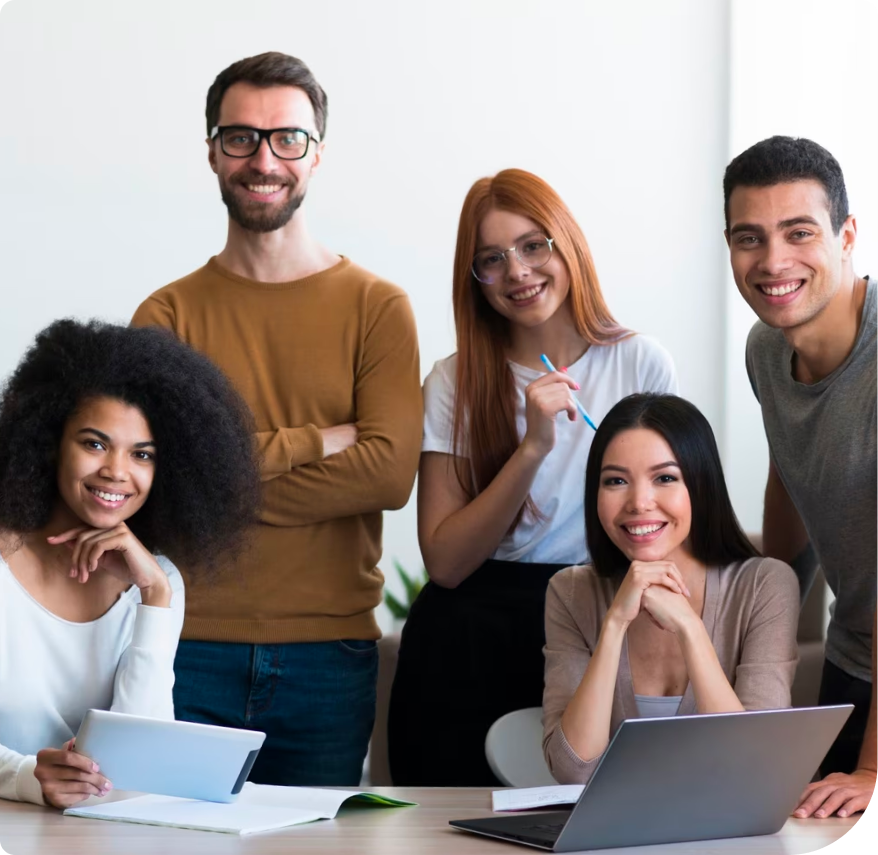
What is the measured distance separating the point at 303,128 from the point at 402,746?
133 centimetres

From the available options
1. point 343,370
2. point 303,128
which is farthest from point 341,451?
point 303,128

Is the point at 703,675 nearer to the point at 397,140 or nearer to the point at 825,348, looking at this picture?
the point at 825,348

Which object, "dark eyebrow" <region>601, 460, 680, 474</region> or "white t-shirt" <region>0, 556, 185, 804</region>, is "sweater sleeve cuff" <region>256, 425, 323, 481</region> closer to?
"white t-shirt" <region>0, 556, 185, 804</region>

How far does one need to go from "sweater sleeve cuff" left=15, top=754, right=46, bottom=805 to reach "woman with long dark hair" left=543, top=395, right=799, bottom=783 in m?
0.84

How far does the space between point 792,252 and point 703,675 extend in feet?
2.54

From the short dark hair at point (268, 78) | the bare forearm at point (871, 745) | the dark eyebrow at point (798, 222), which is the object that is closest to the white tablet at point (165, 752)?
the bare forearm at point (871, 745)

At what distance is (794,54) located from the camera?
16.1 ft

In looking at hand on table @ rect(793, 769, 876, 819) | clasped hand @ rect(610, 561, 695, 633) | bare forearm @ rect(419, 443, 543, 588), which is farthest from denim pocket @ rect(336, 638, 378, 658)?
hand on table @ rect(793, 769, 876, 819)

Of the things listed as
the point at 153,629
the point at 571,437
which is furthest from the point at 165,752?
the point at 571,437

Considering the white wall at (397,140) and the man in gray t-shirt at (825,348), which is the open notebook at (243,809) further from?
the white wall at (397,140)

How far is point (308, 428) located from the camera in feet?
8.14

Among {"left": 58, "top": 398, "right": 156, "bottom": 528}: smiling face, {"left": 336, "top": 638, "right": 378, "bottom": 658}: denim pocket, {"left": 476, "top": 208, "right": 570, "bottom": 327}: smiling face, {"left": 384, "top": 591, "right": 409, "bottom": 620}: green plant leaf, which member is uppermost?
{"left": 476, "top": 208, "right": 570, "bottom": 327}: smiling face

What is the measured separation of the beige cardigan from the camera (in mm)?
2084

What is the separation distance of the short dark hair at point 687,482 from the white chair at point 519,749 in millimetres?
327
